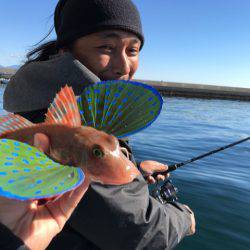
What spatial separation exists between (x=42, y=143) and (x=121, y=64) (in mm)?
1569

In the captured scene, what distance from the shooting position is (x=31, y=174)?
1387 mm

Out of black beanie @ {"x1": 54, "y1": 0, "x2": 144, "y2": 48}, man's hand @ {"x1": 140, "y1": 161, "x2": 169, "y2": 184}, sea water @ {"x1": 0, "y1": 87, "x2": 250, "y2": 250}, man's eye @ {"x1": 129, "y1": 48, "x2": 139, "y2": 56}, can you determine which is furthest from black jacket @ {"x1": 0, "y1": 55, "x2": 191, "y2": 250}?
sea water @ {"x1": 0, "y1": 87, "x2": 250, "y2": 250}

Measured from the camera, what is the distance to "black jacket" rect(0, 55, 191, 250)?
2229 mm

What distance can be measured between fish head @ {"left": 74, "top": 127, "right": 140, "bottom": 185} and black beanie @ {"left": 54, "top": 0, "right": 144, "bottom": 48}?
63.4 inches

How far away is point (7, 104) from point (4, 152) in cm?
149

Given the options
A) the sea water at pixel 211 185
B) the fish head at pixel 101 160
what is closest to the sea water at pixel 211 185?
the sea water at pixel 211 185

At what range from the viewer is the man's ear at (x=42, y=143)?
5.42 ft

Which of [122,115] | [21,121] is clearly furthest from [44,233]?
[122,115]

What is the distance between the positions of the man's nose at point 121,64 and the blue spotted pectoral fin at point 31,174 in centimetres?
166

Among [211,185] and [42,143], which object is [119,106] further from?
[211,185]

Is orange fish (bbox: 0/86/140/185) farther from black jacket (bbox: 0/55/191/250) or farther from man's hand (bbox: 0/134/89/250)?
black jacket (bbox: 0/55/191/250)

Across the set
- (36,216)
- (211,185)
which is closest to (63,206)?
(36,216)

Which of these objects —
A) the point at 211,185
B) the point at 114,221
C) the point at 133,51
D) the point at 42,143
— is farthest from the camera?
the point at 211,185

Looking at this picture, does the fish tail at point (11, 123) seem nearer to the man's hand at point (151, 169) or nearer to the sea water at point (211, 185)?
the man's hand at point (151, 169)
